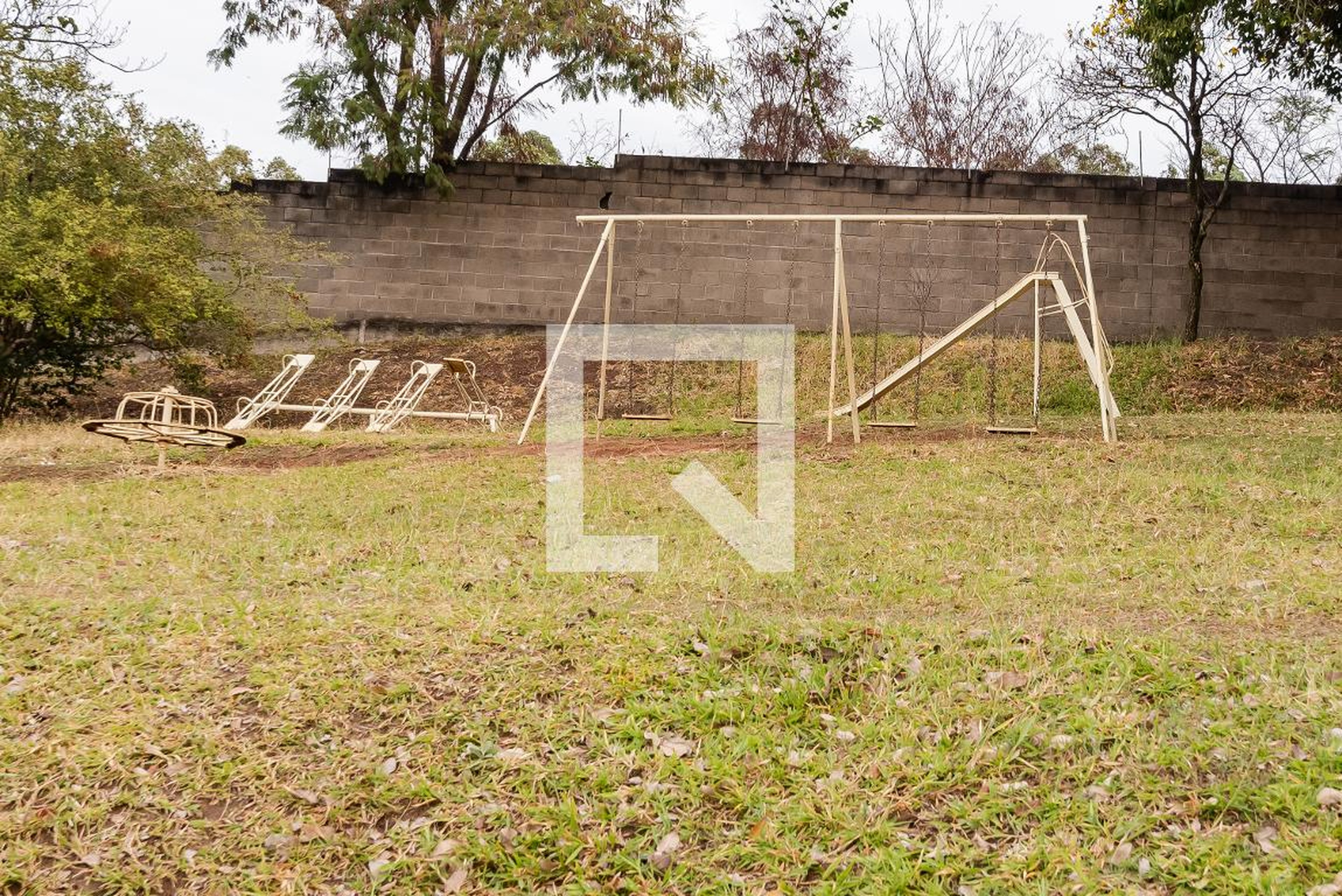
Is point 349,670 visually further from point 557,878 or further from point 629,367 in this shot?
point 629,367

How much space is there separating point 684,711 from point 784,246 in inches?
375

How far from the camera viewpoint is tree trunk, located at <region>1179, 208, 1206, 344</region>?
1176 centimetres

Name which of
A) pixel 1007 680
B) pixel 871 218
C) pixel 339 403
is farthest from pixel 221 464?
pixel 1007 680

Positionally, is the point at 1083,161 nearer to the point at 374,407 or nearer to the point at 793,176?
the point at 793,176

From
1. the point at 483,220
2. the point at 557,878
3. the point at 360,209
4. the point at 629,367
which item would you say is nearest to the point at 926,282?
the point at 629,367

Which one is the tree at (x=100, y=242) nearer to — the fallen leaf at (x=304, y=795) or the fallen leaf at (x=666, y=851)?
the fallen leaf at (x=304, y=795)

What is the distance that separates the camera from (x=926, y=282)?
39.6 ft

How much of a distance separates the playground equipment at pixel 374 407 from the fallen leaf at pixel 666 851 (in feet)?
23.5

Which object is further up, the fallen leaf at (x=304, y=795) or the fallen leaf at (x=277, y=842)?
the fallen leaf at (x=304, y=795)

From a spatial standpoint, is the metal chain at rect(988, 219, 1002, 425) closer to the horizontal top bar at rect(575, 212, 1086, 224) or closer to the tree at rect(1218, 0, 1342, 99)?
the horizontal top bar at rect(575, 212, 1086, 224)

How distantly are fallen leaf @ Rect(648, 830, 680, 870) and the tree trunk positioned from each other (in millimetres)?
10901

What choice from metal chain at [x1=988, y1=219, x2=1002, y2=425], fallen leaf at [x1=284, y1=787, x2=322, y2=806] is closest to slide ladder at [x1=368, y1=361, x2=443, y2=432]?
metal chain at [x1=988, y1=219, x2=1002, y2=425]

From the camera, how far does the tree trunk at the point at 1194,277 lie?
38.6 feet

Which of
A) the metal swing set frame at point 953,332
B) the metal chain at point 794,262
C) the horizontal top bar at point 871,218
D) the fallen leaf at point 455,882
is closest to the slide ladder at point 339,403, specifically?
the metal swing set frame at point 953,332
